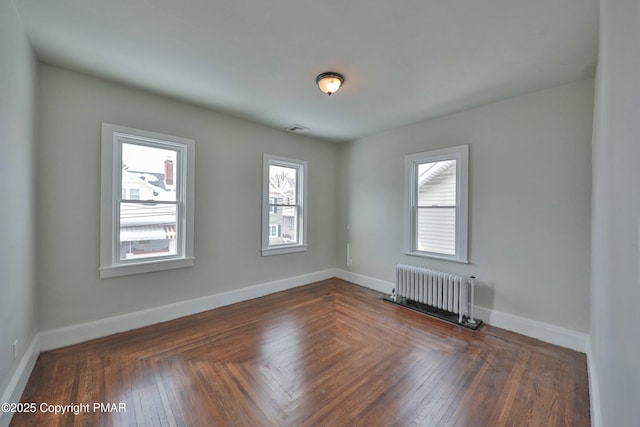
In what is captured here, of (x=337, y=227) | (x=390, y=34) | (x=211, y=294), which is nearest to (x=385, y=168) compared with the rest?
(x=337, y=227)

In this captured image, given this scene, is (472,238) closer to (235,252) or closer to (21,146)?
(235,252)

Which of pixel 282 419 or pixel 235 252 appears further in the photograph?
pixel 235 252

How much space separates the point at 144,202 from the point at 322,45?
264cm

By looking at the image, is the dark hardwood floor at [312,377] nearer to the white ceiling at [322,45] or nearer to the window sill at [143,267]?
the window sill at [143,267]

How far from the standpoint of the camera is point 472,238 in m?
3.41

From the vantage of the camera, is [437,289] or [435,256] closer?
[437,289]

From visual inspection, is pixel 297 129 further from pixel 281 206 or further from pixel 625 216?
pixel 625 216

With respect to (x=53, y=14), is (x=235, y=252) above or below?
below

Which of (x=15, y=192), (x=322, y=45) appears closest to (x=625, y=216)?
(x=322, y=45)

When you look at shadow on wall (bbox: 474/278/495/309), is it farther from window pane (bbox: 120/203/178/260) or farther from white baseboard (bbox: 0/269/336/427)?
window pane (bbox: 120/203/178/260)

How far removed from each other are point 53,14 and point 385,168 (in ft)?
13.2

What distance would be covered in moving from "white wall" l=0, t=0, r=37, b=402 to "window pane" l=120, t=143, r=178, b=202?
2.53 ft

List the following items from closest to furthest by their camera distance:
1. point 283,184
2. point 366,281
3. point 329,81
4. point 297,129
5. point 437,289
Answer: point 329,81 < point 437,289 < point 297,129 < point 283,184 < point 366,281

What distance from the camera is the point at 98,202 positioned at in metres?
2.80
